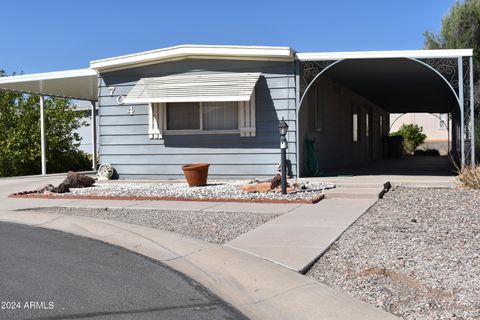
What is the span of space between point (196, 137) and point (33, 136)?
973cm

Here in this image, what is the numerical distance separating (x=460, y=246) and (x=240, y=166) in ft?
26.7

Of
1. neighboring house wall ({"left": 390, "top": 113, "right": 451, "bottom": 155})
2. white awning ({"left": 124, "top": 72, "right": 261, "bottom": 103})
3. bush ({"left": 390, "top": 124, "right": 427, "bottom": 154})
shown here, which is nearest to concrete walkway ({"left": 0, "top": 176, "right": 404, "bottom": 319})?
white awning ({"left": 124, "top": 72, "right": 261, "bottom": 103})

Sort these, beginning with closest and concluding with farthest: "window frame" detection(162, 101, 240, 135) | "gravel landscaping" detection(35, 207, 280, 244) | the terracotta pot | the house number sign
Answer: "gravel landscaping" detection(35, 207, 280, 244) < the terracotta pot < "window frame" detection(162, 101, 240, 135) < the house number sign

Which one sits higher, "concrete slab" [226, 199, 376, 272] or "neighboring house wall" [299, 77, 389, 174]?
"neighboring house wall" [299, 77, 389, 174]

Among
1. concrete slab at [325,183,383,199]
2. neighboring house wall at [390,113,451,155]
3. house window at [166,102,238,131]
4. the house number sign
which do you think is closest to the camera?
concrete slab at [325,183,383,199]

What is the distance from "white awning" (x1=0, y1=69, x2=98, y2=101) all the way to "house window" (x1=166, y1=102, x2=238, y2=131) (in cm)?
275

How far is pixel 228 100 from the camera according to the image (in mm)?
13344

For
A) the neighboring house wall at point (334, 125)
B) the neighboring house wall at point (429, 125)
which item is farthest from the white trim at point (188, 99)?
the neighboring house wall at point (429, 125)

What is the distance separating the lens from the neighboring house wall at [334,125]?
607 inches

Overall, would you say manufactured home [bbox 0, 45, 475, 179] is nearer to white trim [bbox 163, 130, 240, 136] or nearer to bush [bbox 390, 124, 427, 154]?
white trim [bbox 163, 130, 240, 136]

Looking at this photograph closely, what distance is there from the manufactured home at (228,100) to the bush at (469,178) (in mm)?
604

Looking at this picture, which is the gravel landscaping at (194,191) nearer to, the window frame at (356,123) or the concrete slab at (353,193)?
the concrete slab at (353,193)

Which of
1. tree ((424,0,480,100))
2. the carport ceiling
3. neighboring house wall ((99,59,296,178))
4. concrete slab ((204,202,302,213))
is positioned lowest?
concrete slab ((204,202,302,213))

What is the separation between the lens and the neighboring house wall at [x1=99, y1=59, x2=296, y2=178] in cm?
1366
